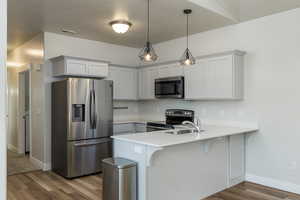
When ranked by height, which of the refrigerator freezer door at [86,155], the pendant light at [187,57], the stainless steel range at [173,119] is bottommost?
the refrigerator freezer door at [86,155]

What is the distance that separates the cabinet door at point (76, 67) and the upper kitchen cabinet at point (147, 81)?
1.49 meters

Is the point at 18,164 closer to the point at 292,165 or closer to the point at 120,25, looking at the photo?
the point at 120,25

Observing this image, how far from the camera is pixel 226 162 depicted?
3.63 m

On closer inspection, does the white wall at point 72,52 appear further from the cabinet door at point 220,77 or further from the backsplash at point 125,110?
the cabinet door at point 220,77

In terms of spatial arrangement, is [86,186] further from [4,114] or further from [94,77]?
[4,114]

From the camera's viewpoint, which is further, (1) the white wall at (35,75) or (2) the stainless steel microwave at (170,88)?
(1) the white wall at (35,75)

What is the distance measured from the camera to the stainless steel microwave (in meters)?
4.58

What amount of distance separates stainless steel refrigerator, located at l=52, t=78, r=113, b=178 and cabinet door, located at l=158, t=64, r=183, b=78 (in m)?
1.17

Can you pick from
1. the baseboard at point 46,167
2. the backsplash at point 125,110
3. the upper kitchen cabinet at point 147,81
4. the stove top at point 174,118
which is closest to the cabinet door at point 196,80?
the stove top at point 174,118

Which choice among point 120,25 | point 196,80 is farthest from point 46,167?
Result: point 196,80

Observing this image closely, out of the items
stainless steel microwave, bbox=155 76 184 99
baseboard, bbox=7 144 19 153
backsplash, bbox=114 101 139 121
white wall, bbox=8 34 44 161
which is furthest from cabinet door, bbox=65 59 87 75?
baseboard, bbox=7 144 19 153

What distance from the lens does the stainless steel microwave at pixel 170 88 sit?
458cm

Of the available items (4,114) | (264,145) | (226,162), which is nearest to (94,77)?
(226,162)

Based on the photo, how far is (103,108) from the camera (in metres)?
4.44
